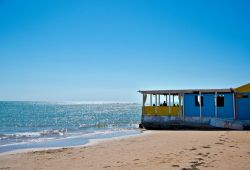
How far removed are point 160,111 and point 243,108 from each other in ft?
24.0

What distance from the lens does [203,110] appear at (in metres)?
27.0

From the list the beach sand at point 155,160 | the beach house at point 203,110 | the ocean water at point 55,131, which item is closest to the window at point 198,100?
the beach house at point 203,110

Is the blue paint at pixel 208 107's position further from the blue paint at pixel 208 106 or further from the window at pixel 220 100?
the window at pixel 220 100

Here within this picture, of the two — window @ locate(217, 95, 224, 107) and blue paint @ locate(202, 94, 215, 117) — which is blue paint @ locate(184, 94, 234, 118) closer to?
blue paint @ locate(202, 94, 215, 117)

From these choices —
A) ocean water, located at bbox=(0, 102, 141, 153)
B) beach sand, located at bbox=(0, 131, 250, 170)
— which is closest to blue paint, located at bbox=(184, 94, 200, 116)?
ocean water, located at bbox=(0, 102, 141, 153)

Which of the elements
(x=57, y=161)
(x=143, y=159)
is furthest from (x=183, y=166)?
(x=57, y=161)

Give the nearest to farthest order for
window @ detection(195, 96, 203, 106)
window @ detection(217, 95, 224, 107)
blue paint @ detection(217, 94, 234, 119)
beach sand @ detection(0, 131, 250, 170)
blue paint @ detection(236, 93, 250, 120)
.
→ beach sand @ detection(0, 131, 250, 170), blue paint @ detection(236, 93, 250, 120), blue paint @ detection(217, 94, 234, 119), window @ detection(217, 95, 224, 107), window @ detection(195, 96, 203, 106)

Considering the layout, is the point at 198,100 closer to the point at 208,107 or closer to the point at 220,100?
the point at 208,107

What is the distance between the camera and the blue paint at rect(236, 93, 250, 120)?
25328 mm

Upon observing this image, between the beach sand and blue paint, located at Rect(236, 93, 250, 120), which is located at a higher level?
blue paint, located at Rect(236, 93, 250, 120)

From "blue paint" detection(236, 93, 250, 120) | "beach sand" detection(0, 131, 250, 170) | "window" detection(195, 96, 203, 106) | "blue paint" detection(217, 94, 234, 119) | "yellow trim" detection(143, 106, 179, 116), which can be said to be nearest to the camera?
"beach sand" detection(0, 131, 250, 170)

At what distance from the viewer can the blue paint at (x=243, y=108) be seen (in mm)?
25328

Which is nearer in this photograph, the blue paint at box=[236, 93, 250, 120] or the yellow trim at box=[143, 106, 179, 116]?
the blue paint at box=[236, 93, 250, 120]

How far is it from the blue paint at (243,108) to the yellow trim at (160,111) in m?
5.34
